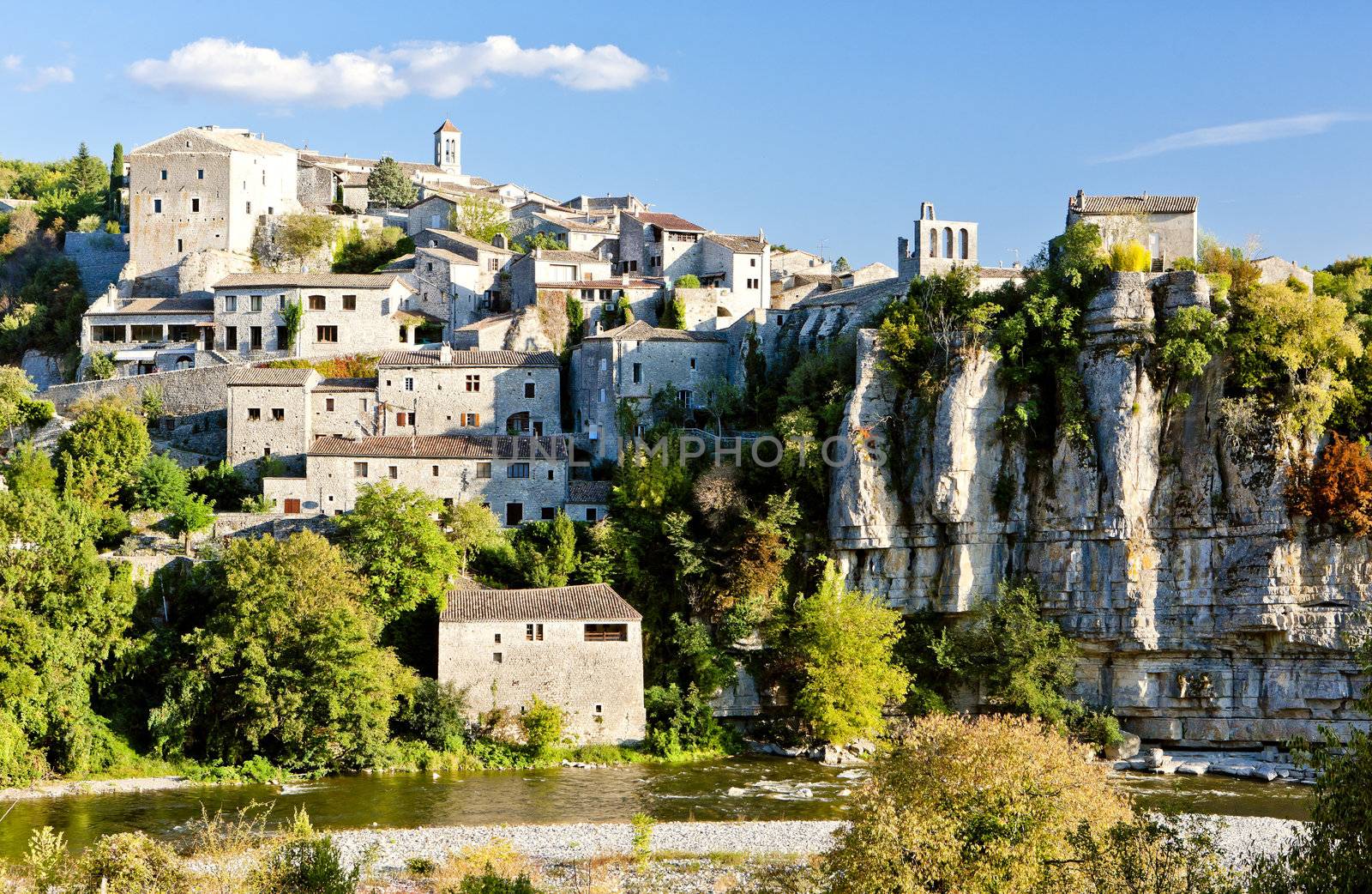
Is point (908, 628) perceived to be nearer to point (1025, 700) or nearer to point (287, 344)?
point (1025, 700)

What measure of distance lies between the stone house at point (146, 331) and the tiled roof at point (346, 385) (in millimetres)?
7869

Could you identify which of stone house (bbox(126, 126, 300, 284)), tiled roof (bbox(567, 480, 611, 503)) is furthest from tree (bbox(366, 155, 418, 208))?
tiled roof (bbox(567, 480, 611, 503))

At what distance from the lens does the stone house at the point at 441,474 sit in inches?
1887

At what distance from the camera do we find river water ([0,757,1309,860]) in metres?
34.2

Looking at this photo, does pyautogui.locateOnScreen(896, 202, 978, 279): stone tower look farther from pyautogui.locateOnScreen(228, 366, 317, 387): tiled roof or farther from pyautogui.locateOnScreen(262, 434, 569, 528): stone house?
pyautogui.locateOnScreen(228, 366, 317, 387): tiled roof

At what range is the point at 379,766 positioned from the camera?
3928 centimetres

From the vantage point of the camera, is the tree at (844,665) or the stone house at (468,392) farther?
the stone house at (468,392)

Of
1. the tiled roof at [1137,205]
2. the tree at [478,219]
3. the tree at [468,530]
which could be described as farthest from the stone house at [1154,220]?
the tree at [478,219]

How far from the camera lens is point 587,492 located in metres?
49.0

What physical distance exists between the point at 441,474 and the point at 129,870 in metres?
A: 26.2

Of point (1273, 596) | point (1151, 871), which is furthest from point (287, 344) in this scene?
point (1151, 871)

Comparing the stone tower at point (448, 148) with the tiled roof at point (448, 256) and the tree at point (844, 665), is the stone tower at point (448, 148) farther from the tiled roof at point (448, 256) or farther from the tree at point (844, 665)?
the tree at point (844, 665)

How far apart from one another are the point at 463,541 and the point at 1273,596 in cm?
2315

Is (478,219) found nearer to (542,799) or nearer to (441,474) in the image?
(441,474)
